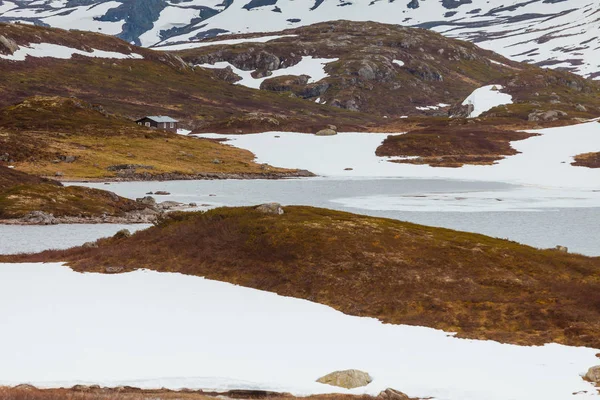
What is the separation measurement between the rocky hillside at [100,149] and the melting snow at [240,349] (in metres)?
86.1

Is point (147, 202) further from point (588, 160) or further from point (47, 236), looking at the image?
point (588, 160)

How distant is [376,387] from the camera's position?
24344 millimetres

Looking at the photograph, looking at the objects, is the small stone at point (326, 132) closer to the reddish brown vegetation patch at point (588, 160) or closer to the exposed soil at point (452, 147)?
the exposed soil at point (452, 147)

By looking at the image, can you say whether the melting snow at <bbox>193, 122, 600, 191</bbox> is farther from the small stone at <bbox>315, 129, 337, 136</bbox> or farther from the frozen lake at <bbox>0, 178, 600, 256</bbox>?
the frozen lake at <bbox>0, 178, 600, 256</bbox>

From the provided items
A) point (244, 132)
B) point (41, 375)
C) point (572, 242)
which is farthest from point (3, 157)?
point (41, 375)

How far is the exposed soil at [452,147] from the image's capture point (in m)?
161

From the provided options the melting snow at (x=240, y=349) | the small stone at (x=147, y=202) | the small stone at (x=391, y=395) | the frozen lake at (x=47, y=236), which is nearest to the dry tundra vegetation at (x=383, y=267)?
the melting snow at (x=240, y=349)

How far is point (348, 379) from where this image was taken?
80.6 feet

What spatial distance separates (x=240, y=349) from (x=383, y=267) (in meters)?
13.7

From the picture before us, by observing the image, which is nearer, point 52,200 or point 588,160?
point 52,200

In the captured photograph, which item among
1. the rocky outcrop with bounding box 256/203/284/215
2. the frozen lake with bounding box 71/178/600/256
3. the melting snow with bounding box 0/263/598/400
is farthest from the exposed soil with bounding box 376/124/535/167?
the melting snow with bounding box 0/263/598/400

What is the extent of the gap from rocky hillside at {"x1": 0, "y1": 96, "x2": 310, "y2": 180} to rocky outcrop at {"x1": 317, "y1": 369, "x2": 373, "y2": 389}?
3888 inches

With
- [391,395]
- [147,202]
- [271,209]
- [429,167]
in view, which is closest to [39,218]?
[147,202]

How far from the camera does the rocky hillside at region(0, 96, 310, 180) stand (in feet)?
408
